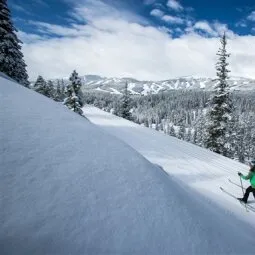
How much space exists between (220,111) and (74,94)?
61.3ft

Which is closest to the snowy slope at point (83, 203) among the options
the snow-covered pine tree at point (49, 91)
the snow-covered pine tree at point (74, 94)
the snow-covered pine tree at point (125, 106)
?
the snow-covered pine tree at point (74, 94)

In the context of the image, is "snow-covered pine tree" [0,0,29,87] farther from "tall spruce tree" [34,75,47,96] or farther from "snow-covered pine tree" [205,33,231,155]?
"tall spruce tree" [34,75,47,96]

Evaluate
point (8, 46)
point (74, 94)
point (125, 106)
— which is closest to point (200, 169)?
point (8, 46)

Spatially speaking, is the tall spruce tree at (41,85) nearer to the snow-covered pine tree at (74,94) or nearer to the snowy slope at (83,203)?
the snow-covered pine tree at (74,94)

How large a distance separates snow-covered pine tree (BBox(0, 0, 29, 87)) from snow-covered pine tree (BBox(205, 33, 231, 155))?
21575 mm

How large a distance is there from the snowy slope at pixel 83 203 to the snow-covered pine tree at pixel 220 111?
21.6 metres

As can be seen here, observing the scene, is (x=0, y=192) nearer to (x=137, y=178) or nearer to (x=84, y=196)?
(x=84, y=196)

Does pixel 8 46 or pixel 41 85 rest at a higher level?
pixel 8 46

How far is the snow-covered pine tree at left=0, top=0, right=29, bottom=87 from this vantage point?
21094 millimetres

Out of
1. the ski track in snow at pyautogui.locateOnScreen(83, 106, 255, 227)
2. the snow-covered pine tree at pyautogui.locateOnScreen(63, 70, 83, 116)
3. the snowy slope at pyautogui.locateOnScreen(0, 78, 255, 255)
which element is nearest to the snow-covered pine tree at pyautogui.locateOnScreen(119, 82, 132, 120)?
the snow-covered pine tree at pyautogui.locateOnScreen(63, 70, 83, 116)

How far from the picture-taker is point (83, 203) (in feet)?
13.4

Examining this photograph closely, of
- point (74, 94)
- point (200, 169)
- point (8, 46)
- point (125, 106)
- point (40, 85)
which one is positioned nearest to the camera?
point (200, 169)

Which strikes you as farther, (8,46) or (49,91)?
(49,91)

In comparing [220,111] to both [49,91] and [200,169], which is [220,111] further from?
[49,91]
